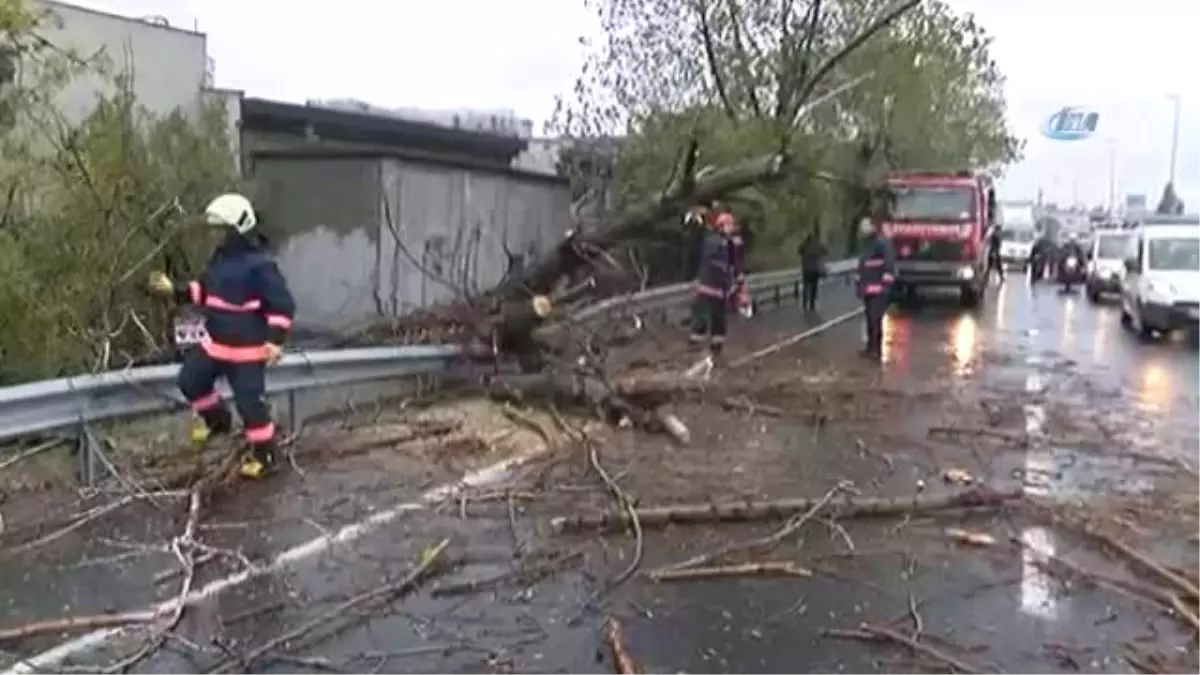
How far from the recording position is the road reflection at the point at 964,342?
1661 cm

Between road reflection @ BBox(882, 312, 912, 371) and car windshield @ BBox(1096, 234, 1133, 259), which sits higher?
car windshield @ BBox(1096, 234, 1133, 259)

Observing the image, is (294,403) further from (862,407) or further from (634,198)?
(634,198)

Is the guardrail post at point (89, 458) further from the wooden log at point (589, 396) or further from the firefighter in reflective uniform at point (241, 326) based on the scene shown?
the wooden log at point (589, 396)

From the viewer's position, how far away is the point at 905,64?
1484 inches

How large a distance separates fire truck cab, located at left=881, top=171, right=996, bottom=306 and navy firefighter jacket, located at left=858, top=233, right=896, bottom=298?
37.4 ft

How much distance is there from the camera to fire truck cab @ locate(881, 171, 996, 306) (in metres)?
28.9

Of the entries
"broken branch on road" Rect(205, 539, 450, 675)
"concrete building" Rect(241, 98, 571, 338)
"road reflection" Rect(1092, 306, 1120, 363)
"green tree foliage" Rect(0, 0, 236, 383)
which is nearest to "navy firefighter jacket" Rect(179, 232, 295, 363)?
"green tree foliage" Rect(0, 0, 236, 383)

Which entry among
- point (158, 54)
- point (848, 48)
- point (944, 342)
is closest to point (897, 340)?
point (944, 342)

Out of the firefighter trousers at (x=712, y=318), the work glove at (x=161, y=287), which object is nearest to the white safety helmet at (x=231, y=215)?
the work glove at (x=161, y=287)

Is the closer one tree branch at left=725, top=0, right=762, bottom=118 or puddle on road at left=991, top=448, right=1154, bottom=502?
puddle on road at left=991, top=448, right=1154, bottom=502

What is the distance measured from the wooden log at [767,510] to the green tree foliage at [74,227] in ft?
11.7

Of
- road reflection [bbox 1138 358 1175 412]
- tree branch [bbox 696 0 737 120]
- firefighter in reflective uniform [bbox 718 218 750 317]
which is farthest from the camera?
tree branch [bbox 696 0 737 120]

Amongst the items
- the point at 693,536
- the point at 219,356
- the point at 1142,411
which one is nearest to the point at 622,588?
the point at 693,536

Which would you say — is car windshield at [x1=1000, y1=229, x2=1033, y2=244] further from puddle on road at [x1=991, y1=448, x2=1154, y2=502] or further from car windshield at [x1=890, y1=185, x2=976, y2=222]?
puddle on road at [x1=991, y1=448, x2=1154, y2=502]
